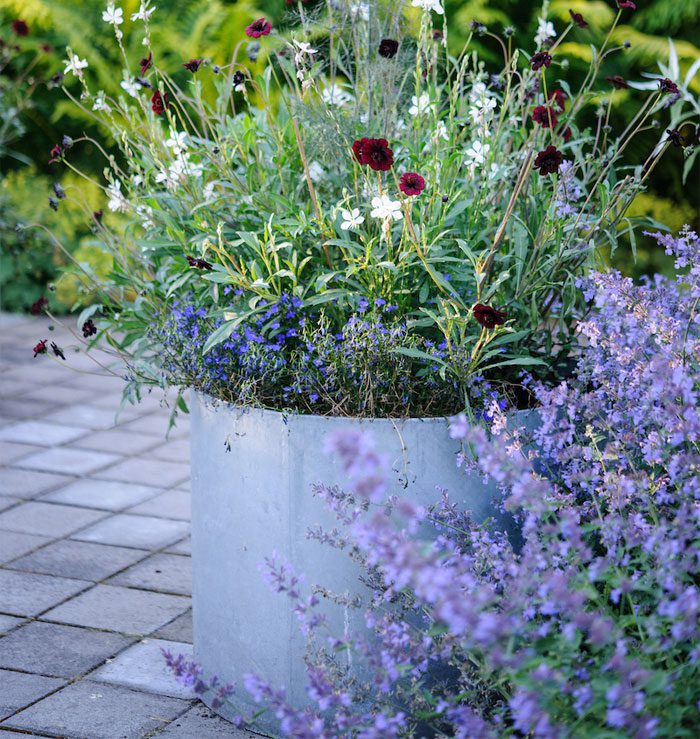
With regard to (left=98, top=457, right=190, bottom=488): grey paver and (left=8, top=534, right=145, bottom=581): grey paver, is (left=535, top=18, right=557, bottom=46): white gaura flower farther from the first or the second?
(left=98, top=457, right=190, bottom=488): grey paver

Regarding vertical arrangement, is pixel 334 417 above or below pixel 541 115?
below

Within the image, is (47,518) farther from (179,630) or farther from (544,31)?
(544,31)

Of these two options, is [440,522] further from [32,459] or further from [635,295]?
→ [32,459]

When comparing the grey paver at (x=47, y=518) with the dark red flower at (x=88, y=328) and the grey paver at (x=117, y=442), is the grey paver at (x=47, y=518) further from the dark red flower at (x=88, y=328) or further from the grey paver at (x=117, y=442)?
the dark red flower at (x=88, y=328)

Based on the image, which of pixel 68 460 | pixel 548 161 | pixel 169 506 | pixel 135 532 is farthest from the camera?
pixel 68 460

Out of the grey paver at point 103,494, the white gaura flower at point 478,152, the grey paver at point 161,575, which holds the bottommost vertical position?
the grey paver at point 103,494

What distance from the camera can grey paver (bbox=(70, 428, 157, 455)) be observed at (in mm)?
4133

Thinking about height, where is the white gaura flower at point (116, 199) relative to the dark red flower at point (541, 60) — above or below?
below

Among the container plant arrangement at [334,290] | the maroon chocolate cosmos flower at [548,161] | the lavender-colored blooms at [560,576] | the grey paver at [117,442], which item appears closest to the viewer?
the lavender-colored blooms at [560,576]

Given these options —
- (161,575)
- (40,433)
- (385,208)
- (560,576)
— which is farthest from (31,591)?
(560,576)

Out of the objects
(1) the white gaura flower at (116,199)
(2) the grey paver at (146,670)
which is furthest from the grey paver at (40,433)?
(1) the white gaura flower at (116,199)

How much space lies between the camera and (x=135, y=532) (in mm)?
3316

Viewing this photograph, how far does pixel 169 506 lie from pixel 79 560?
19.4 inches

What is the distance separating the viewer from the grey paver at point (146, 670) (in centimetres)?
237
